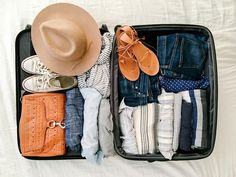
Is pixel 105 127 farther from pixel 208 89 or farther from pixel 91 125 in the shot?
pixel 208 89

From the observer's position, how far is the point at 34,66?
3.46 ft

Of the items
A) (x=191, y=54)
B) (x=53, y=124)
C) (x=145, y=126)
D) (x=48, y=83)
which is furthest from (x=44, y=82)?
(x=191, y=54)

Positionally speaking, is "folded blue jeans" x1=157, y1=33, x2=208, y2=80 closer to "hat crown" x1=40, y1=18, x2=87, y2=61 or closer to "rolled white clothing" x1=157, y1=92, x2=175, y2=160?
"rolled white clothing" x1=157, y1=92, x2=175, y2=160

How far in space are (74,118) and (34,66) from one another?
217mm

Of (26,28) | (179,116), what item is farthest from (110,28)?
(179,116)

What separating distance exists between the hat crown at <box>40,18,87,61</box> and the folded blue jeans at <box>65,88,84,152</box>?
0.12 m

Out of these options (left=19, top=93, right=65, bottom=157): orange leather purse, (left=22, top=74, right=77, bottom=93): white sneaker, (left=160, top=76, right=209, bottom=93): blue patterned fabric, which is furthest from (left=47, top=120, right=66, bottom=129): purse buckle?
(left=160, top=76, right=209, bottom=93): blue patterned fabric

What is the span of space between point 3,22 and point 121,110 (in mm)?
541

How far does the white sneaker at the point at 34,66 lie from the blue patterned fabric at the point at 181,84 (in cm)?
37

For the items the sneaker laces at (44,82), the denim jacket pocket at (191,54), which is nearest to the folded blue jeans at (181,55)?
the denim jacket pocket at (191,54)

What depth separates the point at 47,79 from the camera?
3.43ft

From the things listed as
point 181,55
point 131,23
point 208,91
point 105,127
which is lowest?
point 105,127

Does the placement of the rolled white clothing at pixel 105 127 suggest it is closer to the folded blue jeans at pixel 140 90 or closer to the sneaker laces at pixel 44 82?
the folded blue jeans at pixel 140 90

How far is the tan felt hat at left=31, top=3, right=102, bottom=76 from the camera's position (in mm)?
936
